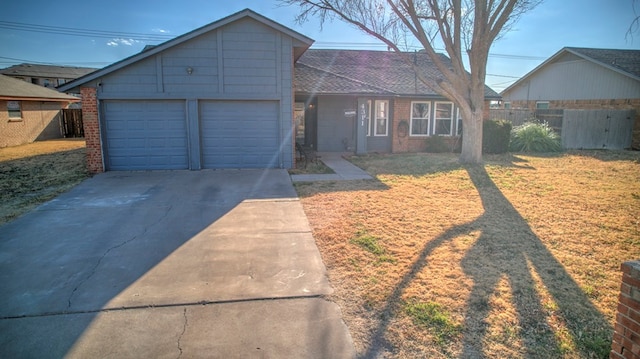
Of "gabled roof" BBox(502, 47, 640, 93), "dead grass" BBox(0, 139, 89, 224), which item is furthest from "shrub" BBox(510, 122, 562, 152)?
"dead grass" BBox(0, 139, 89, 224)

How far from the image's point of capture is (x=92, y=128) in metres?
11.6

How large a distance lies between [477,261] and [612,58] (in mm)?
23237

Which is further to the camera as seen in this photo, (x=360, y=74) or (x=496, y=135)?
(x=360, y=74)

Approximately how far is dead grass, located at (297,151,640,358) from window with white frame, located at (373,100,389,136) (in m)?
7.10

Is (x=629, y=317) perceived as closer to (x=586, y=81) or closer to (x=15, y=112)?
(x=586, y=81)

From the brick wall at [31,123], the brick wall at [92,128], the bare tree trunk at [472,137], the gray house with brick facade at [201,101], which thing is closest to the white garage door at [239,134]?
the gray house with brick facade at [201,101]

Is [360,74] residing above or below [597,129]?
above

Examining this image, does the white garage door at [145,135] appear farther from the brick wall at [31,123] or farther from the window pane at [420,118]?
the brick wall at [31,123]

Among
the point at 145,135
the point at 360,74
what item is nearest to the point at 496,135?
the point at 360,74

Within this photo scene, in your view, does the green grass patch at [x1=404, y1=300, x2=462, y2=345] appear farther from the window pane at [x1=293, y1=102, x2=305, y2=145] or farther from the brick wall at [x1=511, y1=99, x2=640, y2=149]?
the brick wall at [x1=511, y1=99, x2=640, y2=149]

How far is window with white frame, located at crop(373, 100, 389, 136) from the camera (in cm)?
1719

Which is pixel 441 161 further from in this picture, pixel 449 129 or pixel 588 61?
pixel 588 61

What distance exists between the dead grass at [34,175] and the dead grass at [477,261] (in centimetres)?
600

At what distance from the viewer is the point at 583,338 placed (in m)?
3.47
